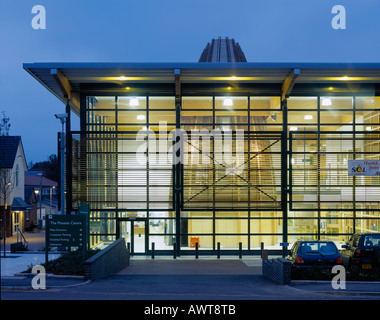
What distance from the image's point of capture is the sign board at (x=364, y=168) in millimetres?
24484

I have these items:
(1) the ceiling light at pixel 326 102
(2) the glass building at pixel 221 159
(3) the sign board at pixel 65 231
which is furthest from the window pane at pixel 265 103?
(3) the sign board at pixel 65 231

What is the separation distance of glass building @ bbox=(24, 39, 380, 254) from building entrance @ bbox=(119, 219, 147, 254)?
0.05 meters

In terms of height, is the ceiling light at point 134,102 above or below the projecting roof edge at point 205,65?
below

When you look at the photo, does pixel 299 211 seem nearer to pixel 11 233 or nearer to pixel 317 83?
pixel 317 83

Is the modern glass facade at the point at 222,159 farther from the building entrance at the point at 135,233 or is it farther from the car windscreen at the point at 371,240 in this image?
the car windscreen at the point at 371,240

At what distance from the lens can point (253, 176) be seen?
2458 centimetres

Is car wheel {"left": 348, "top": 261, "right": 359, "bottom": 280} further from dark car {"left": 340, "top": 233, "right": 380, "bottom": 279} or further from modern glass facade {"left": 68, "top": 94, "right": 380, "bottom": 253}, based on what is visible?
modern glass facade {"left": 68, "top": 94, "right": 380, "bottom": 253}

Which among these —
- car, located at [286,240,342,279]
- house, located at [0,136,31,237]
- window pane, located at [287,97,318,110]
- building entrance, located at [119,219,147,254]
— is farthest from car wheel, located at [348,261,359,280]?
house, located at [0,136,31,237]

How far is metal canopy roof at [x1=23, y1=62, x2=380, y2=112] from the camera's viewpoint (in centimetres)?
2266

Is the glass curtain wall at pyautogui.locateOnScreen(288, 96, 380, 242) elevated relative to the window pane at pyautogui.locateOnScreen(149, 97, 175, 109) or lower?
lower

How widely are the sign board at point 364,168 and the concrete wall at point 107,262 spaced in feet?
39.9

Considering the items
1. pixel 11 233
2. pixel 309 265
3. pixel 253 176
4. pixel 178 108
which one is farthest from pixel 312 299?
pixel 11 233
